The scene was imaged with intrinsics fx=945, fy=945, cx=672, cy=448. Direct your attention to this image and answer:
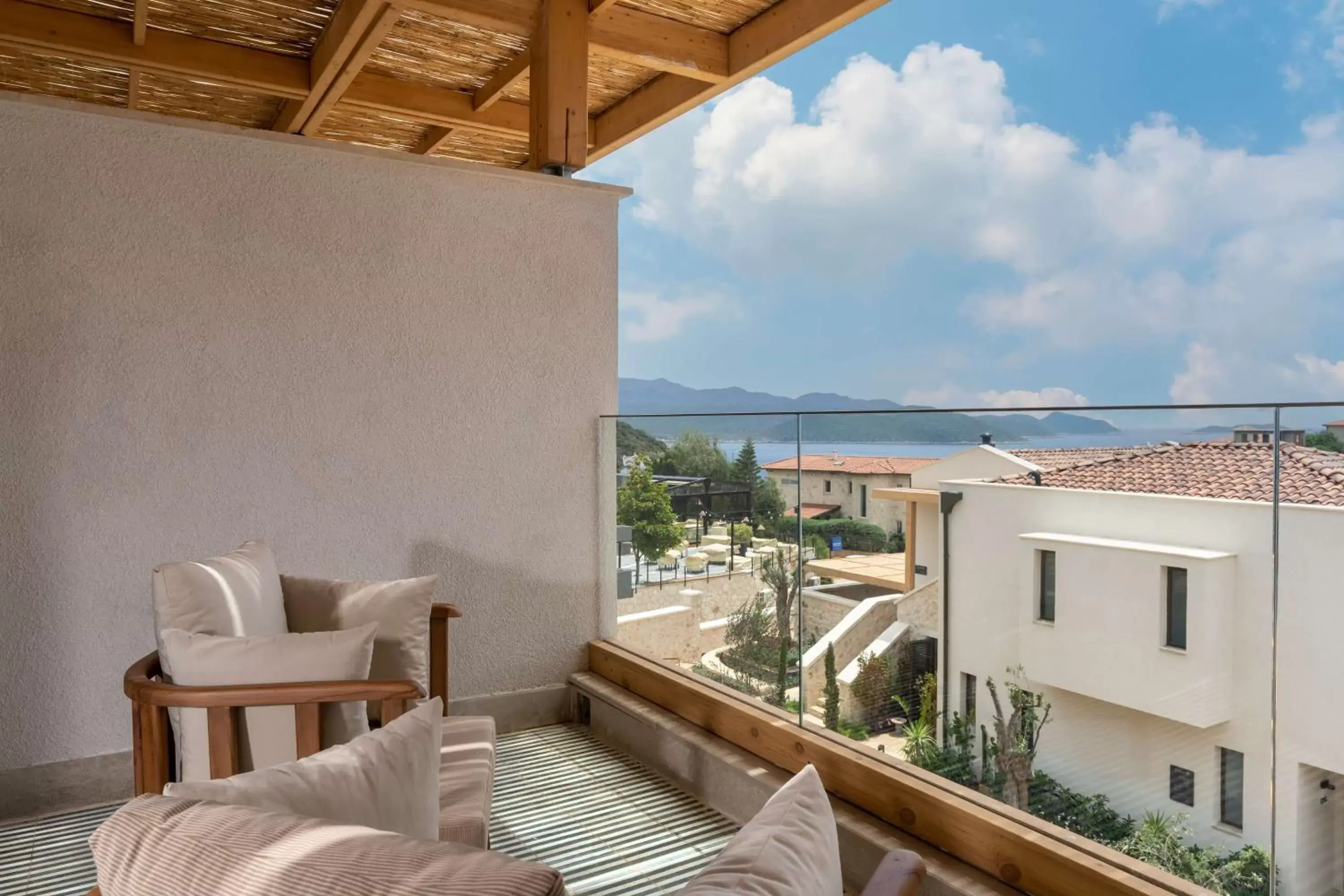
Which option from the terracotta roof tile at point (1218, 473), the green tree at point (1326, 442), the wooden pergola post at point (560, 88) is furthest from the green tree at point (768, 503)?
the wooden pergola post at point (560, 88)

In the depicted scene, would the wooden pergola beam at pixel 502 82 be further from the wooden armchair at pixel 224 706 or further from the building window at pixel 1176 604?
the building window at pixel 1176 604

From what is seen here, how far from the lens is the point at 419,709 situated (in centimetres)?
114

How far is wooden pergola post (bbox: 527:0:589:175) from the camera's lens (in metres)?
3.42

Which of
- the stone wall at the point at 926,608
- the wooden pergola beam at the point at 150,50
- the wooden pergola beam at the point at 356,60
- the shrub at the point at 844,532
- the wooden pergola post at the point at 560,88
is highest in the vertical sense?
the wooden pergola beam at the point at 150,50

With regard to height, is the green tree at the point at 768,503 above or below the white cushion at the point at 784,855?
above

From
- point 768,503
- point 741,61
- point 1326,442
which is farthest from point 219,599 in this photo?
point 741,61

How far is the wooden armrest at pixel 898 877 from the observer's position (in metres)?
0.99

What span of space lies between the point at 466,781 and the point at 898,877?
104cm

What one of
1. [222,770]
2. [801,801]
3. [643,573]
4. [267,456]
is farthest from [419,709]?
[643,573]

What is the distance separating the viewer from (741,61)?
382cm

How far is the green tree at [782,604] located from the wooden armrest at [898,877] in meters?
1.49

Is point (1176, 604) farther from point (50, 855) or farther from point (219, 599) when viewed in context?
point (50, 855)

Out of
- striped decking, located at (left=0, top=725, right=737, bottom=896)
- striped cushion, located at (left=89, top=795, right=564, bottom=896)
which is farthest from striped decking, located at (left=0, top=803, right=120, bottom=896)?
striped cushion, located at (left=89, top=795, right=564, bottom=896)

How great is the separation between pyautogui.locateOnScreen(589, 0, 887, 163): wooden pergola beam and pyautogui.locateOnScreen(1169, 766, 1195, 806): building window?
2.37 m
